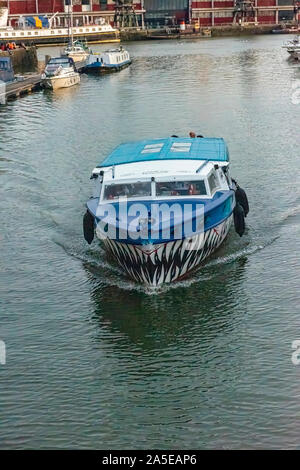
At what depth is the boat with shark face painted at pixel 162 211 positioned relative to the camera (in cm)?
2289

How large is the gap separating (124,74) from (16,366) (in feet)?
242

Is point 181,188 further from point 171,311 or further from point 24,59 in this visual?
point 24,59

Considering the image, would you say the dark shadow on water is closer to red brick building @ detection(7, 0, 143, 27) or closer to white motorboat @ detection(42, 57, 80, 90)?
white motorboat @ detection(42, 57, 80, 90)

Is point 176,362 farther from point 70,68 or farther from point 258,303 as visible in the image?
point 70,68

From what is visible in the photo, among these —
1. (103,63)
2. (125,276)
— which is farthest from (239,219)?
(103,63)

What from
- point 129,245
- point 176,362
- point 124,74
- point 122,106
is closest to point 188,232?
point 129,245

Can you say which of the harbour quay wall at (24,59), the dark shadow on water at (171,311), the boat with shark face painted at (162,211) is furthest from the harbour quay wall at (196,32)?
the dark shadow on water at (171,311)

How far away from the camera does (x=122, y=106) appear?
62.8 metres

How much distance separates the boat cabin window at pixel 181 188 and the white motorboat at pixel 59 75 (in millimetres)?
52978

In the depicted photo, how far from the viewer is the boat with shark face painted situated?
901 inches

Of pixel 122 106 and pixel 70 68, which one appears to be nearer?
pixel 122 106

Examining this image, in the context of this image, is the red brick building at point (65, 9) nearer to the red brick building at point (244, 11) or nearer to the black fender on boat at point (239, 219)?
the red brick building at point (244, 11)

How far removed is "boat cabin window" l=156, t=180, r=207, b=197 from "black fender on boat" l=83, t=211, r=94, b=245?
105 inches
